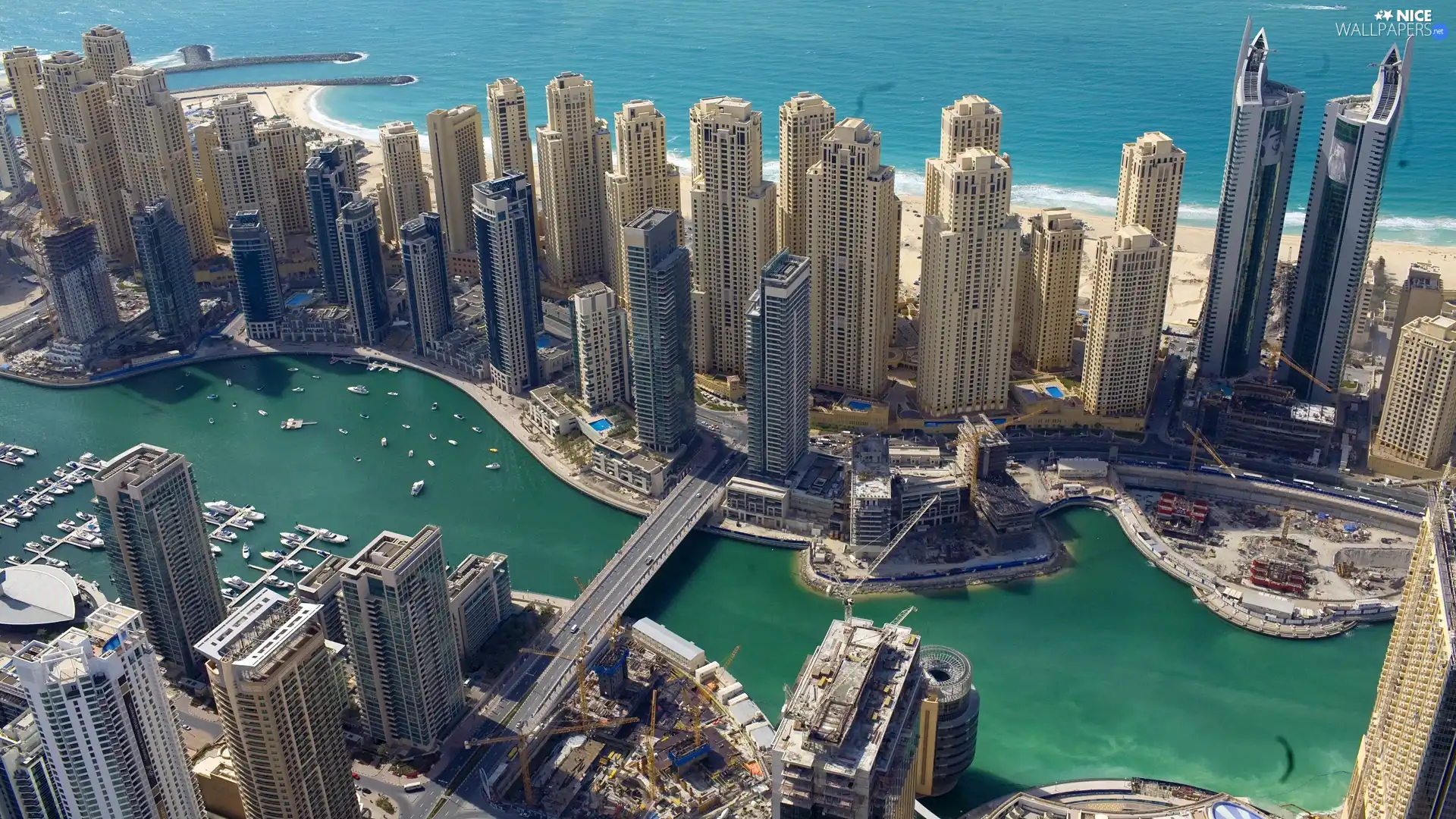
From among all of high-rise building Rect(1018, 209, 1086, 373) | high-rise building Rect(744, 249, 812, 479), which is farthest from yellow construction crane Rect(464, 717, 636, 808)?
high-rise building Rect(1018, 209, 1086, 373)

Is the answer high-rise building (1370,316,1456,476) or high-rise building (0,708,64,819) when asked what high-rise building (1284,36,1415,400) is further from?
high-rise building (0,708,64,819)

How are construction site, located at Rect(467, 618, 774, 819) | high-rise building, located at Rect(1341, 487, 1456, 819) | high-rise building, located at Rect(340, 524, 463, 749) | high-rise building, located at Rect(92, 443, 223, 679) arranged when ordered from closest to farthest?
high-rise building, located at Rect(1341, 487, 1456, 819) < high-rise building, located at Rect(340, 524, 463, 749) < construction site, located at Rect(467, 618, 774, 819) < high-rise building, located at Rect(92, 443, 223, 679)

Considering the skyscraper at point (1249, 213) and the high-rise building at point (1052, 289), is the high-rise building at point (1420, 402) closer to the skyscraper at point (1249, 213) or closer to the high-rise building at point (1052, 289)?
the skyscraper at point (1249, 213)

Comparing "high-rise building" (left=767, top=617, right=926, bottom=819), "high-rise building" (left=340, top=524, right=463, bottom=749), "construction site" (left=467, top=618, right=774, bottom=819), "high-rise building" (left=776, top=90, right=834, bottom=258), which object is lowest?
"construction site" (left=467, top=618, right=774, bottom=819)

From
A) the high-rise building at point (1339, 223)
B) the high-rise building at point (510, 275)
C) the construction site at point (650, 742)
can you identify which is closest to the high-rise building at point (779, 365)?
the construction site at point (650, 742)

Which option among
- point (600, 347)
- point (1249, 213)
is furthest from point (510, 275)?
point (1249, 213)

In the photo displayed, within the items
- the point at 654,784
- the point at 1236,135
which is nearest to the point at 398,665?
the point at 654,784
